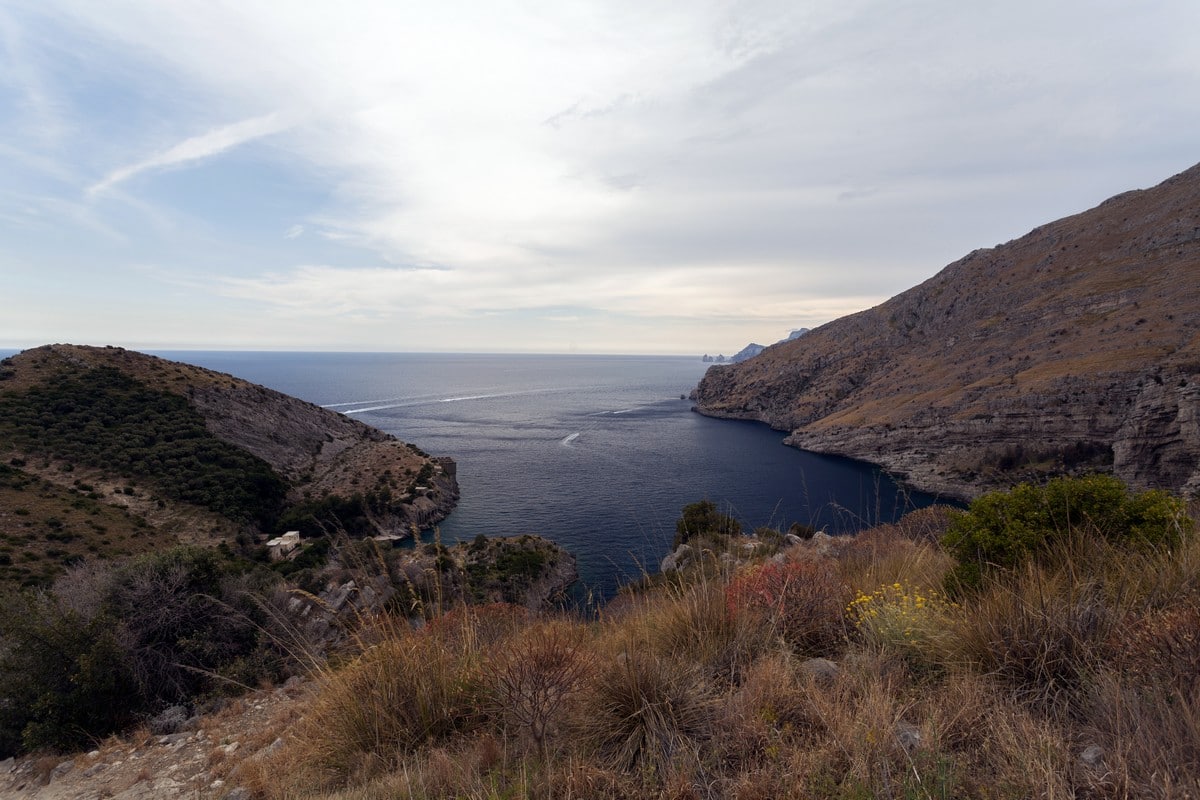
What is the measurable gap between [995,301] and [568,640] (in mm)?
118511

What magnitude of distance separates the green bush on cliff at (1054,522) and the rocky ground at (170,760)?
7218mm

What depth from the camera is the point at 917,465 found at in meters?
64.4

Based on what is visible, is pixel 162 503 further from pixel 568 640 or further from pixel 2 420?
pixel 568 640

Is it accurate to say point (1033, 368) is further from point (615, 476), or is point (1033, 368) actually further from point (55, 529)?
point (55, 529)

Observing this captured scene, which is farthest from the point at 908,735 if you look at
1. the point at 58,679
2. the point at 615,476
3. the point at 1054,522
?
the point at 615,476

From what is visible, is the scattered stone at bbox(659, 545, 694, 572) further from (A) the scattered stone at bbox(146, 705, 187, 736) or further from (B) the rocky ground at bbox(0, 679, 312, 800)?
(A) the scattered stone at bbox(146, 705, 187, 736)

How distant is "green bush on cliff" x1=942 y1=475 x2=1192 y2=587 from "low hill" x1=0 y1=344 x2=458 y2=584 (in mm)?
24990

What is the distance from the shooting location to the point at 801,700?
3.28 meters

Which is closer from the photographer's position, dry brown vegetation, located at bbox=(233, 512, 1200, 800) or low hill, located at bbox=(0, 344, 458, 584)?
dry brown vegetation, located at bbox=(233, 512, 1200, 800)

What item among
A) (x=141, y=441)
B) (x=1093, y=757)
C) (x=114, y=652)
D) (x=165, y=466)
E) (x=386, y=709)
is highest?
(x=1093, y=757)

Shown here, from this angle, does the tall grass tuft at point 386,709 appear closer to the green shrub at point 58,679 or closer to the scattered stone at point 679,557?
the scattered stone at point 679,557

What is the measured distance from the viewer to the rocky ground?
596 cm

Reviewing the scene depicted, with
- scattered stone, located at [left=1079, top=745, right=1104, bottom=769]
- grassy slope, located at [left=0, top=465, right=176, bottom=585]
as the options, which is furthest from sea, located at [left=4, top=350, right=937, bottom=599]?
grassy slope, located at [left=0, top=465, right=176, bottom=585]

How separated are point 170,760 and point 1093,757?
9.81 meters
